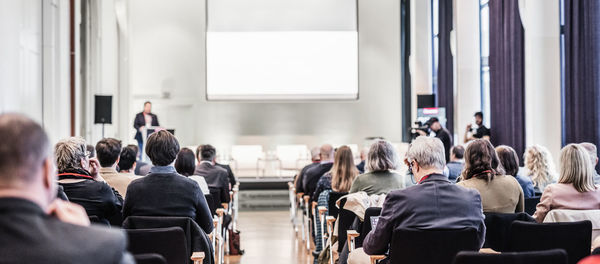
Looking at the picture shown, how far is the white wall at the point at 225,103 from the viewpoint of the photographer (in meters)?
15.6

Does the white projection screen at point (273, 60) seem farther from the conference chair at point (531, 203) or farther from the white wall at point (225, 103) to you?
the conference chair at point (531, 203)

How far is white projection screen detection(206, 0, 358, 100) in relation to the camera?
15.4 meters

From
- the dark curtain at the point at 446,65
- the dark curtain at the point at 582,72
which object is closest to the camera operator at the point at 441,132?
the dark curtain at the point at 446,65

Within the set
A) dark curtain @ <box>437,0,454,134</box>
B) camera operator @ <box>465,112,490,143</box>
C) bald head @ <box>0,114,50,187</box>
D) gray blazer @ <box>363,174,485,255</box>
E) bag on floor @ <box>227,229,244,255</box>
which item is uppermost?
dark curtain @ <box>437,0,454,134</box>

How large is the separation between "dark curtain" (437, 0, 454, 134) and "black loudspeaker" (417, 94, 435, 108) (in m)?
0.27

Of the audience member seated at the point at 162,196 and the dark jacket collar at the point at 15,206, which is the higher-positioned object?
the dark jacket collar at the point at 15,206

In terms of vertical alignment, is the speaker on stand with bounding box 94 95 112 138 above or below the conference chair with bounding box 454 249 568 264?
above

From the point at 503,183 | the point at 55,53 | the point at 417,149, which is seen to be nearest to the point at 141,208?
the point at 417,149

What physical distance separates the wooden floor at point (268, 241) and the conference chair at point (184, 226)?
130 inches

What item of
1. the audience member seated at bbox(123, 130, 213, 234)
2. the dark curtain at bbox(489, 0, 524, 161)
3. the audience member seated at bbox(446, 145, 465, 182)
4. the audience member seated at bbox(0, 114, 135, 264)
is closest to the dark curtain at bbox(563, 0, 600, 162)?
the dark curtain at bbox(489, 0, 524, 161)

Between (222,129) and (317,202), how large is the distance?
9618 millimetres

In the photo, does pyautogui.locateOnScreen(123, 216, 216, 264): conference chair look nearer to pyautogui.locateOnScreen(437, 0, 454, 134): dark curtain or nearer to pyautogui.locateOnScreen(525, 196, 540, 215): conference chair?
pyautogui.locateOnScreen(525, 196, 540, 215): conference chair

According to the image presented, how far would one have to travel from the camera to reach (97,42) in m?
13.0

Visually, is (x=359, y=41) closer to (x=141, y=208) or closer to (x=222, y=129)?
(x=222, y=129)
